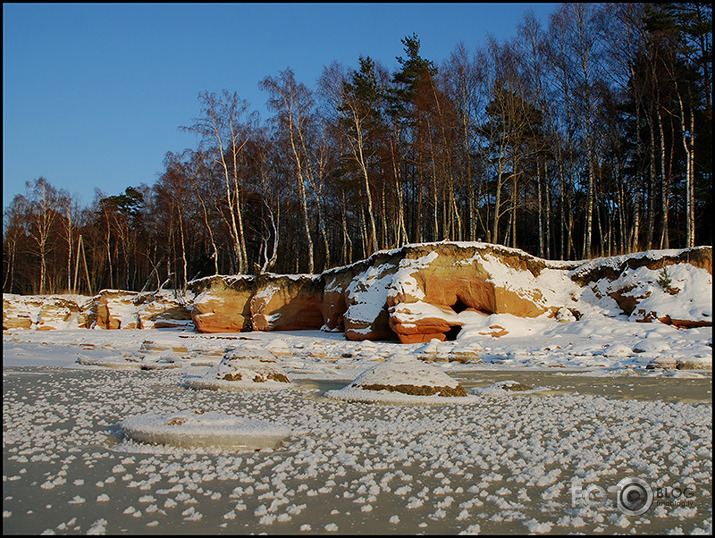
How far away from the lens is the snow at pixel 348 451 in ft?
8.99

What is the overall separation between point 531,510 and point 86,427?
13.8 ft

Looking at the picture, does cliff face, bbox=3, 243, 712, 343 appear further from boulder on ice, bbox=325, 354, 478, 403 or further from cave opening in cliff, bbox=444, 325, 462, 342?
boulder on ice, bbox=325, 354, 478, 403

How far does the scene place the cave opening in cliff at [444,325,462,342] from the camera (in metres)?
A: 16.5

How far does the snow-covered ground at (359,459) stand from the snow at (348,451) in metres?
0.02

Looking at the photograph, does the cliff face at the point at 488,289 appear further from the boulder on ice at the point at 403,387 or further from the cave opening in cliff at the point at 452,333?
the boulder on ice at the point at 403,387

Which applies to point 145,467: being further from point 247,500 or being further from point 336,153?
point 336,153

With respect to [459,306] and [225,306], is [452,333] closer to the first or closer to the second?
[459,306]

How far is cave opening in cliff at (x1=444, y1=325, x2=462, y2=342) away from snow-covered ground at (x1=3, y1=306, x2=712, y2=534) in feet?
25.3

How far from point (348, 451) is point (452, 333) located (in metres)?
13.0

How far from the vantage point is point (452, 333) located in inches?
656

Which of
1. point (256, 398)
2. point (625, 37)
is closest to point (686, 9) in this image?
point (625, 37)

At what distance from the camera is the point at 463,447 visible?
421 centimetres

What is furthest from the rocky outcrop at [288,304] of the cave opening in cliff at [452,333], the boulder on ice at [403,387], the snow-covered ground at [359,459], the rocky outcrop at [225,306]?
the boulder on ice at [403,387]

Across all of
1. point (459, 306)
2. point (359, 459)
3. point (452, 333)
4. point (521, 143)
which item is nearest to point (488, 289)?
point (459, 306)
